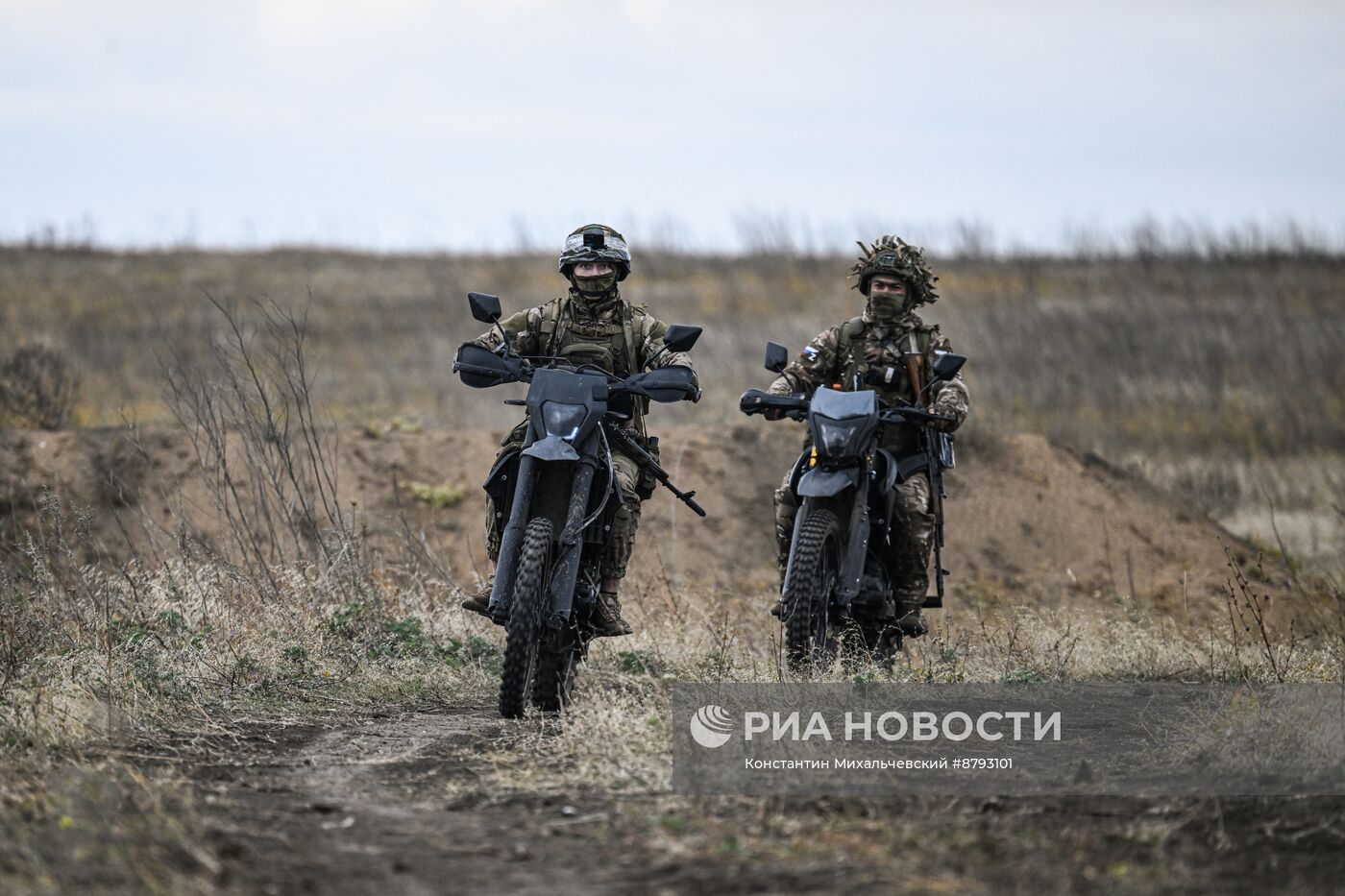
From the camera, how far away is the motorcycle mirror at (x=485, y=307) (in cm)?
692

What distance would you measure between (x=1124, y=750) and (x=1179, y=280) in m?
24.4

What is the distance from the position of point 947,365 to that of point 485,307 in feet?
7.96

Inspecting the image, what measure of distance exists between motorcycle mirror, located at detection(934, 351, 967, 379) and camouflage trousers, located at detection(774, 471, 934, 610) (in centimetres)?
70

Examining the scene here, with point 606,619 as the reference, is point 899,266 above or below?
above

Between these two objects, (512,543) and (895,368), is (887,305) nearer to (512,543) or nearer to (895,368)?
(895,368)

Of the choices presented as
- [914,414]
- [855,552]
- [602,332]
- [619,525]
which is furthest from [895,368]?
[619,525]

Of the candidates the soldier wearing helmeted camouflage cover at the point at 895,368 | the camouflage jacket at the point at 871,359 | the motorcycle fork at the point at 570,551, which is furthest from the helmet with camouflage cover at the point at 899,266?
the motorcycle fork at the point at 570,551

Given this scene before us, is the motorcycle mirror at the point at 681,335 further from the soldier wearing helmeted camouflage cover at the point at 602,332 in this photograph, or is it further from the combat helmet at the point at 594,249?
the combat helmet at the point at 594,249

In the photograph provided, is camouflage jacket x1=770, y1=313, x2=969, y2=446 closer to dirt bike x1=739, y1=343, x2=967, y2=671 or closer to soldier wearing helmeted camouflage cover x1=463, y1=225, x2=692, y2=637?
dirt bike x1=739, y1=343, x2=967, y2=671

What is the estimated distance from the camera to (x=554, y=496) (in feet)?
22.9

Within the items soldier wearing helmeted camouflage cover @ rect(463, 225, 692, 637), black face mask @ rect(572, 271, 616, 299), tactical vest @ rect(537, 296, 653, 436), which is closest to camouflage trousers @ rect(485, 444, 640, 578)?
soldier wearing helmeted camouflage cover @ rect(463, 225, 692, 637)

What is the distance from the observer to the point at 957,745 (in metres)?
6.05

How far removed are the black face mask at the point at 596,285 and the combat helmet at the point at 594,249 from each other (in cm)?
5

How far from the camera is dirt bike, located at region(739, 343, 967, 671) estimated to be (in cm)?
748
